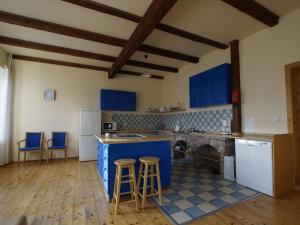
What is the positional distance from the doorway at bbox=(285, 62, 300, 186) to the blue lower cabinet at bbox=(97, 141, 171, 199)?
2041mm

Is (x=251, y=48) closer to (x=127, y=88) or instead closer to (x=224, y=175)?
(x=224, y=175)

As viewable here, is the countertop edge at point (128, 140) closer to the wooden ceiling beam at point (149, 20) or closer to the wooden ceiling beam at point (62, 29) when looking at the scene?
the wooden ceiling beam at point (149, 20)

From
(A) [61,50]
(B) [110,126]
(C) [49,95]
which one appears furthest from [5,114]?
(B) [110,126]

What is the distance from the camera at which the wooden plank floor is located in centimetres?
186

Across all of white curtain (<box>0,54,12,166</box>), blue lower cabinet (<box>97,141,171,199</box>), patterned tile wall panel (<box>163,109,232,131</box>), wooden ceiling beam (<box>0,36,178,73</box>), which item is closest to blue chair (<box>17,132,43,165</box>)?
white curtain (<box>0,54,12,166</box>)

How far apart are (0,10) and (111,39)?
5.81ft

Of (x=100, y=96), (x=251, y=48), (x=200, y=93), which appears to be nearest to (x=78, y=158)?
(x=100, y=96)

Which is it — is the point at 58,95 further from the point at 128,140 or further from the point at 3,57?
the point at 128,140

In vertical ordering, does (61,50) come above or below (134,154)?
above

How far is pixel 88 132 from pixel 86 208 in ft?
9.41

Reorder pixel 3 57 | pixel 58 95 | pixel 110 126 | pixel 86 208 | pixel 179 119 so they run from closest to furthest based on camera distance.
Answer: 1. pixel 86 208
2. pixel 3 57
3. pixel 58 95
4. pixel 110 126
5. pixel 179 119

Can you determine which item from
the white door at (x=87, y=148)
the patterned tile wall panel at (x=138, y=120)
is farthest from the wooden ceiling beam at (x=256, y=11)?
the white door at (x=87, y=148)

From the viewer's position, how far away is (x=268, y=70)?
304cm

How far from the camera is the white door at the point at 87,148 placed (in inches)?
184
